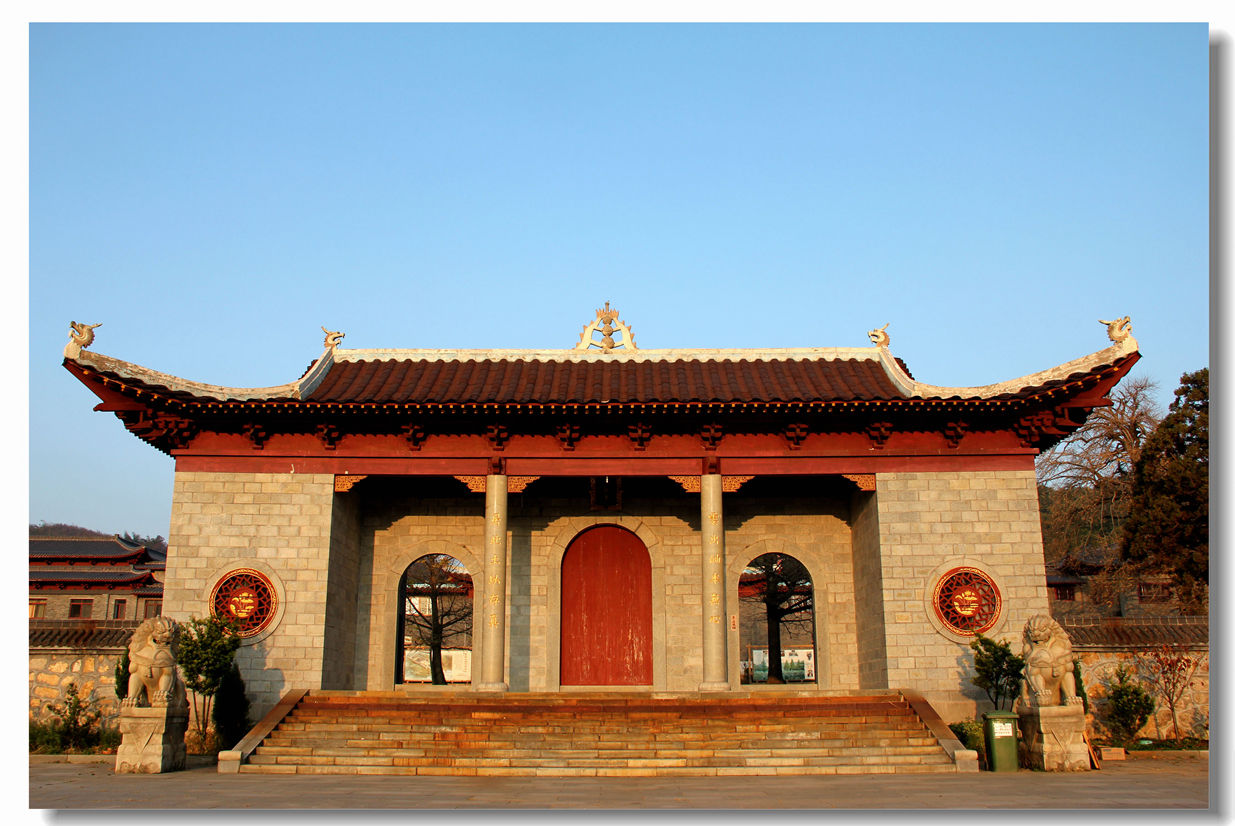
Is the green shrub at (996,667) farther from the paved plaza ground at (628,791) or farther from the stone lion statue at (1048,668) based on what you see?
the paved plaza ground at (628,791)

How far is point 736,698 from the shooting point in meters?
13.0

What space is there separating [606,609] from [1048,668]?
6.89 m

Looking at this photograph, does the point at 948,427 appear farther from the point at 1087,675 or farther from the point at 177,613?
the point at 177,613

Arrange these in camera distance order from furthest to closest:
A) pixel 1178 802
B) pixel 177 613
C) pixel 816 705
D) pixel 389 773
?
pixel 177 613
pixel 816 705
pixel 389 773
pixel 1178 802

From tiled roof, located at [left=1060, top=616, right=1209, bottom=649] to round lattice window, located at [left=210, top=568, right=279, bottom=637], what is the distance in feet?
39.4

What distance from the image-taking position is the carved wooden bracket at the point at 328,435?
47.9 ft

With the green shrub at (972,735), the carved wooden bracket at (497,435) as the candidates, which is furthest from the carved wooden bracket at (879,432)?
the carved wooden bracket at (497,435)

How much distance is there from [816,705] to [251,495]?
8.49 meters

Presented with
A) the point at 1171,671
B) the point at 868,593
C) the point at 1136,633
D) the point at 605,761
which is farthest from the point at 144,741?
the point at 1136,633

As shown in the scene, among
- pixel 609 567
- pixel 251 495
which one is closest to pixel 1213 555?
pixel 609 567

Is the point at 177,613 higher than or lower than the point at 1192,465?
lower

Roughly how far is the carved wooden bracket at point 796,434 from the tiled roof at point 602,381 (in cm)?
47

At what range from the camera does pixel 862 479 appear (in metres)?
14.7

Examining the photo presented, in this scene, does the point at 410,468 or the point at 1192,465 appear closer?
the point at 410,468
